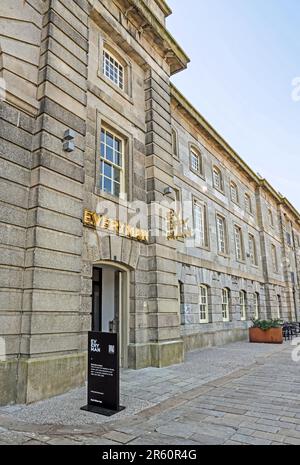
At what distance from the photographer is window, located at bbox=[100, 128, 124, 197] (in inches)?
370

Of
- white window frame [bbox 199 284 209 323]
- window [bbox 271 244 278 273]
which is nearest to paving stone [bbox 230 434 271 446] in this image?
white window frame [bbox 199 284 209 323]

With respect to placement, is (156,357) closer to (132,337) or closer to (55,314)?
(132,337)

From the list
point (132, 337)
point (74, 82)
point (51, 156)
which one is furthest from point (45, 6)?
point (132, 337)

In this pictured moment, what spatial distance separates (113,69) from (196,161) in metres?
7.37

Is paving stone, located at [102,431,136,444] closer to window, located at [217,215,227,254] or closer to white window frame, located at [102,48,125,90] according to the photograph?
white window frame, located at [102,48,125,90]

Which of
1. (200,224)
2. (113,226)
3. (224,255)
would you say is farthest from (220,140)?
(113,226)

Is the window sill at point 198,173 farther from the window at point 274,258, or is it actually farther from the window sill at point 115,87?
the window at point 274,258

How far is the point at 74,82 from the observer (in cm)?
805

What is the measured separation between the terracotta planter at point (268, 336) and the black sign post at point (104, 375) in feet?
41.1

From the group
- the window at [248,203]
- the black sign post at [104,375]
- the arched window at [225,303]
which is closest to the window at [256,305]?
the arched window at [225,303]

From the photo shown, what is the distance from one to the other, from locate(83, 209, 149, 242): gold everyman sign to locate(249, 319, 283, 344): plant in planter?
372 inches

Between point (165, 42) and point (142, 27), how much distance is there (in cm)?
113

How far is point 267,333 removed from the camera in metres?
16.2

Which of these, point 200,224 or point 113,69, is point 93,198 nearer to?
point 113,69
